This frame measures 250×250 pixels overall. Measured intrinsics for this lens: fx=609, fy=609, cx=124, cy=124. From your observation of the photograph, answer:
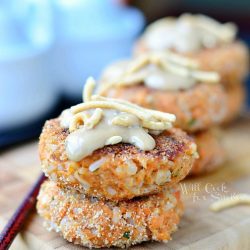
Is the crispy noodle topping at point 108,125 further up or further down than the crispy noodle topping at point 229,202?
further up

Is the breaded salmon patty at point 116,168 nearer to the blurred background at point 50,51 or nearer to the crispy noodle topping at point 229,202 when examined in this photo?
the crispy noodle topping at point 229,202

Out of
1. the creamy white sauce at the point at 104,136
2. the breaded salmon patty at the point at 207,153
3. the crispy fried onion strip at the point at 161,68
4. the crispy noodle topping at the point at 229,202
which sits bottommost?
the breaded salmon patty at the point at 207,153

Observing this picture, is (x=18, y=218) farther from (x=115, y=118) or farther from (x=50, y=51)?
(x=50, y=51)

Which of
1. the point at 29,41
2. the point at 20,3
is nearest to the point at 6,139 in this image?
the point at 29,41

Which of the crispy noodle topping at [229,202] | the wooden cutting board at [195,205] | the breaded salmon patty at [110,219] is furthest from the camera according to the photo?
the crispy noodle topping at [229,202]

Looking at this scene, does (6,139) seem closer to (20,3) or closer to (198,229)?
(20,3)

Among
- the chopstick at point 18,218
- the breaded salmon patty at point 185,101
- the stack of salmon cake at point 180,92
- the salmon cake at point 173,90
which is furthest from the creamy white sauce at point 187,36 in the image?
the chopstick at point 18,218
